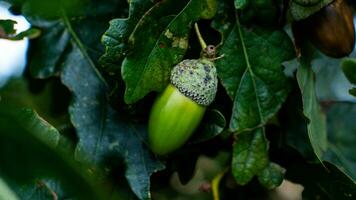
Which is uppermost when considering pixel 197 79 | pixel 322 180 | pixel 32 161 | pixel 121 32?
pixel 32 161

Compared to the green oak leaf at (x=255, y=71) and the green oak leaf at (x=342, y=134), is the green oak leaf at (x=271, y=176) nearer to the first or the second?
the green oak leaf at (x=255, y=71)

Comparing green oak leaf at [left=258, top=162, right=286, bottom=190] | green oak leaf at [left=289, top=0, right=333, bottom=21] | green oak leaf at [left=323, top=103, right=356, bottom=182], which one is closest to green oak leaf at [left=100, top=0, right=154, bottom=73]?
green oak leaf at [left=289, top=0, right=333, bottom=21]

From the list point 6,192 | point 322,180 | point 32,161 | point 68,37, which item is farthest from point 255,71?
point 32,161

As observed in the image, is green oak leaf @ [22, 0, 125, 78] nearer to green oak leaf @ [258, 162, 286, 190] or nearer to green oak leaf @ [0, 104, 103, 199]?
green oak leaf @ [258, 162, 286, 190]

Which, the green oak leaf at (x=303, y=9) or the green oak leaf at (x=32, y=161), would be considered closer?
the green oak leaf at (x=32, y=161)

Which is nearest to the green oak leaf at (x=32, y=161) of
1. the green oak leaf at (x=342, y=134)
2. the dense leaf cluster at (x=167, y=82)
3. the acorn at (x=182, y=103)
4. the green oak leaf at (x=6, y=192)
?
the green oak leaf at (x=6, y=192)

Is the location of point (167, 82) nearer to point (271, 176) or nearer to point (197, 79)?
point (197, 79)
